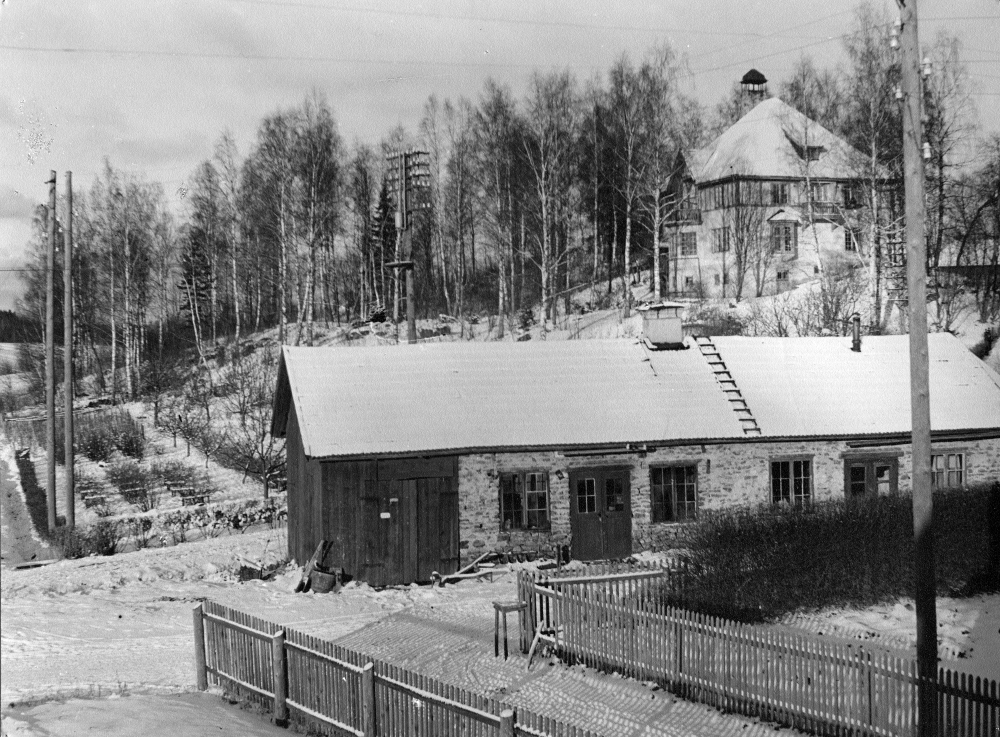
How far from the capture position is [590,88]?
40.6 m

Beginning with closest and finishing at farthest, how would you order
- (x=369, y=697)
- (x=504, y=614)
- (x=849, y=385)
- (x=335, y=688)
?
(x=369, y=697), (x=335, y=688), (x=504, y=614), (x=849, y=385)

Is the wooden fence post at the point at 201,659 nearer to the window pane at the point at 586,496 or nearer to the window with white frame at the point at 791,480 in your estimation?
the window pane at the point at 586,496

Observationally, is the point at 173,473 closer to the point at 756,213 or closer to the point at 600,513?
the point at 600,513

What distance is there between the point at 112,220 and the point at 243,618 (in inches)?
1045

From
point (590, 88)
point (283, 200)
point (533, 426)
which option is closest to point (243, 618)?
point (533, 426)

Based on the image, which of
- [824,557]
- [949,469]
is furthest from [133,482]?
[949,469]

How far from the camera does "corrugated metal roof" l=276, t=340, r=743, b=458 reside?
65.2ft

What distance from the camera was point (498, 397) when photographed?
70.3 feet

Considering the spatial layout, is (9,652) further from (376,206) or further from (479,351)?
(376,206)

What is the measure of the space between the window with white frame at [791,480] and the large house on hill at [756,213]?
23666 millimetres

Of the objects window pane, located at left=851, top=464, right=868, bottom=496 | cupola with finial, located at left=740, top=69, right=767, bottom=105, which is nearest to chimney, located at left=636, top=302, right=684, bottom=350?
window pane, located at left=851, top=464, right=868, bottom=496

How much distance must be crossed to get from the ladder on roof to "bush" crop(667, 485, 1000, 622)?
13.4 feet

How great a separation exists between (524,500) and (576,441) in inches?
68.6

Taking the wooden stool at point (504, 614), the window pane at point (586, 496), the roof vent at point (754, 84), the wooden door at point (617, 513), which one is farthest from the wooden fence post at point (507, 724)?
the roof vent at point (754, 84)
